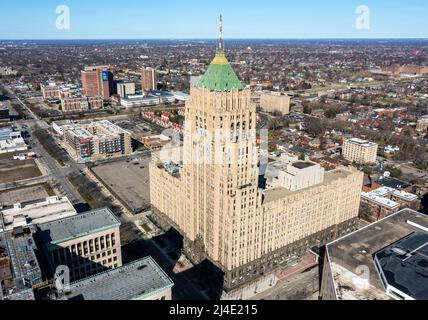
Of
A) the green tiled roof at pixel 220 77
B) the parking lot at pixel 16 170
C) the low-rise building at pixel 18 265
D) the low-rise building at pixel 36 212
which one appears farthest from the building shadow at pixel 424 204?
the parking lot at pixel 16 170

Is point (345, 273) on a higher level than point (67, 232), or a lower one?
lower

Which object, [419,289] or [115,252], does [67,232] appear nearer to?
[115,252]

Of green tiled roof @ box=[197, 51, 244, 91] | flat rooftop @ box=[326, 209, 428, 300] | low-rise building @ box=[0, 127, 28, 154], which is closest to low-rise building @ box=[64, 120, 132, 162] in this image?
low-rise building @ box=[0, 127, 28, 154]

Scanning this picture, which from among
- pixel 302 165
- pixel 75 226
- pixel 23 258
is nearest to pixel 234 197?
pixel 302 165

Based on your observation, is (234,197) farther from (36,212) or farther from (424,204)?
(424,204)

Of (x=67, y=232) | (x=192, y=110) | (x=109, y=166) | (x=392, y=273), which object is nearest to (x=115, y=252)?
(x=67, y=232)

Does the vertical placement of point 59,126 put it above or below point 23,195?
above
